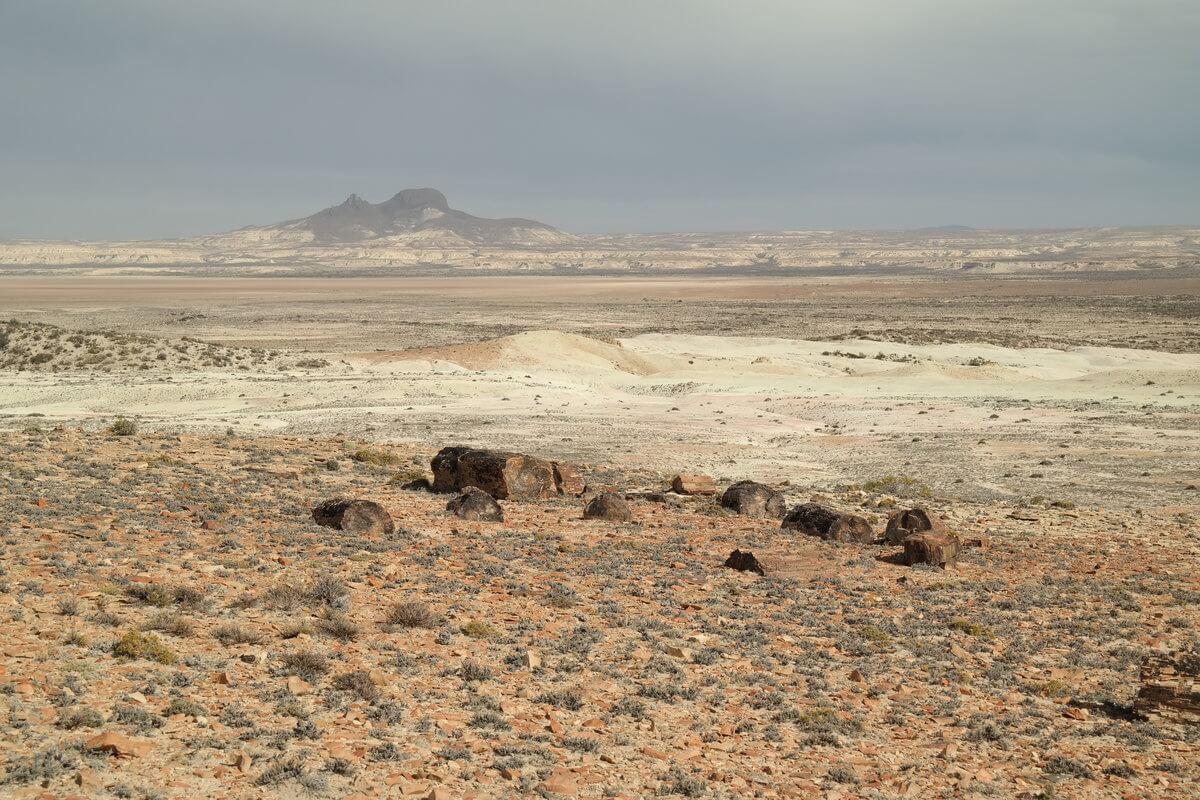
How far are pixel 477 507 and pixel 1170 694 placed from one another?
11000 millimetres

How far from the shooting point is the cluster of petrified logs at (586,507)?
1570 centimetres

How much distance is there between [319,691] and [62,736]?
7.20ft

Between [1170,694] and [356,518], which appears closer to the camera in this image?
[1170,694]

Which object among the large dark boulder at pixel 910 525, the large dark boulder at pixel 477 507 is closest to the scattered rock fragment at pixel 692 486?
the large dark boulder at pixel 910 525

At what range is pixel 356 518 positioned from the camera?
1550 cm

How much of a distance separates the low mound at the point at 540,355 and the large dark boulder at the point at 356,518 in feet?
118

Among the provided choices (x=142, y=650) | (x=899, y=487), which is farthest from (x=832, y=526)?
(x=142, y=650)

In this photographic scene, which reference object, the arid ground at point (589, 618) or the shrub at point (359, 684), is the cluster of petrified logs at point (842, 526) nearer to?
the arid ground at point (589, 618)

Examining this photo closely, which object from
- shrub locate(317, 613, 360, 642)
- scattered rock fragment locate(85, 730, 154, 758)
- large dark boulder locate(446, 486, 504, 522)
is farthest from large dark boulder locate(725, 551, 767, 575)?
scattered rock fragment locate(85, 730, 154, 758)

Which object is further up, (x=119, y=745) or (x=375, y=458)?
(x=119, y=745)

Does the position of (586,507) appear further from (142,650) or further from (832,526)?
(142,650)

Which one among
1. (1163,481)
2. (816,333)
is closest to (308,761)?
(1163,481)

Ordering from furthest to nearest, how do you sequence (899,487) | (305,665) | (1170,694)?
(899,487), (1170,694), (305,665)

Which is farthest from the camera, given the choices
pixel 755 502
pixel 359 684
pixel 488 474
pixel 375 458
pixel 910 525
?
pixel 375 458
